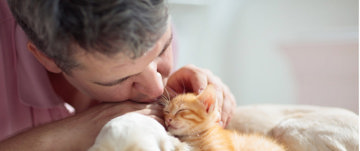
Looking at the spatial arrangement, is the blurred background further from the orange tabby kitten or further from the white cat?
the white cat

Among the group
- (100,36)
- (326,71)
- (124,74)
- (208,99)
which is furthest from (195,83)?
(326,71)

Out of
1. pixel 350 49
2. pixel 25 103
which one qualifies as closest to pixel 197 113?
pixel 25 103

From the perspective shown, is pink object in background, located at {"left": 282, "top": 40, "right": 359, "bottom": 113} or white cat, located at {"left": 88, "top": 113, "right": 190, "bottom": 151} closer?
white cat, located at {"left": 88, "top": 113, "right": 190, "bottom": 151}

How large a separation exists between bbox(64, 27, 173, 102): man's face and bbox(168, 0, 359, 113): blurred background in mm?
935

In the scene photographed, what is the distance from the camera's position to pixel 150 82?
752 mm

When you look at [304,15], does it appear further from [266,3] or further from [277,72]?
[277,72]

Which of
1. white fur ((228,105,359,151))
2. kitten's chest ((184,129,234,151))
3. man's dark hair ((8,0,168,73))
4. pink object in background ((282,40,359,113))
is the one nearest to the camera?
man's dark hair ((8,0,168,73))

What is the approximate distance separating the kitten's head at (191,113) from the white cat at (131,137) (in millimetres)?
111

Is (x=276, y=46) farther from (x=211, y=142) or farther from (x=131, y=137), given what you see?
(x=131, y=137)

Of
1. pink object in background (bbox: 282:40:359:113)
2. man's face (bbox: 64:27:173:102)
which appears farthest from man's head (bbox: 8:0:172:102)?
pink object in background (bbox: 282:40:359:113)

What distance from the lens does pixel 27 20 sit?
2.18 ft

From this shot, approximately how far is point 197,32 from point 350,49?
2.88 ft

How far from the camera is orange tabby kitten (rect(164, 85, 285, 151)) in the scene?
74cm

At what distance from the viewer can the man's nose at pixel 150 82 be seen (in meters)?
0.74
